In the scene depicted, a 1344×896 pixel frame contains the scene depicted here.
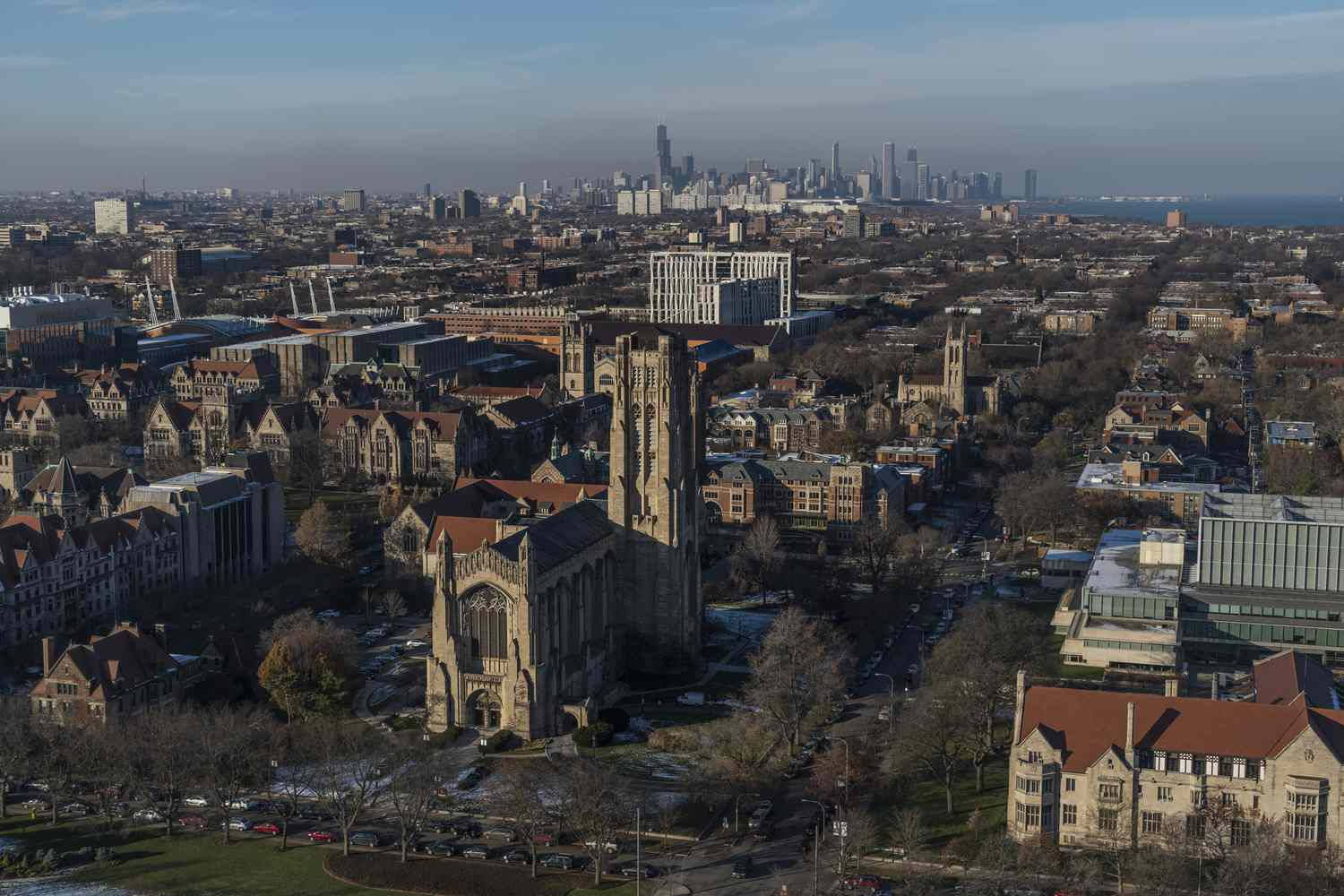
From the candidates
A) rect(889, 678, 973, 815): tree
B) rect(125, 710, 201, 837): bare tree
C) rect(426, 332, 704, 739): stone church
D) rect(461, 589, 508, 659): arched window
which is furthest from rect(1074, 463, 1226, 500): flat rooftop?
rect(125, 710, 201, 837): bare tree

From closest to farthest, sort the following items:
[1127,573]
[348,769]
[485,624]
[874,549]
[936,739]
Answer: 1. [936,739]
2. [348,769]
3. [485,624]
4. [1127,573]
5. [874,549]

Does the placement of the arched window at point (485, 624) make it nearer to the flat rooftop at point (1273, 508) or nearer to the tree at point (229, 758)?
the tree at point (229, 758)

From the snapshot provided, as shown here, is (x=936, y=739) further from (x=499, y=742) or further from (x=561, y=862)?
(x=499, y=742)

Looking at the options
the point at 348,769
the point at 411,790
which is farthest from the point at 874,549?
the point at 411,790

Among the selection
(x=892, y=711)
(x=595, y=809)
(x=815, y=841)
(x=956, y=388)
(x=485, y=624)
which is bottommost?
(x=892, y=711)

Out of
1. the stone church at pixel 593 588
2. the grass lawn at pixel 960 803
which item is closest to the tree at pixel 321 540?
the stone church at pixel 593 588

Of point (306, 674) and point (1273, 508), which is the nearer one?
point (306, 674)

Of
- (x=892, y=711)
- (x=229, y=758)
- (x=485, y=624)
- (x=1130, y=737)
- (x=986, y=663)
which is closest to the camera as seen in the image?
(x=1130, y=737)

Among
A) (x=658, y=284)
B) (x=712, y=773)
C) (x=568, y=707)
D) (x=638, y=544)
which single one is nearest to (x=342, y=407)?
(x=638, y=544)

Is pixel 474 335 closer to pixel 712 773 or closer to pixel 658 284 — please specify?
pixel 658 284
